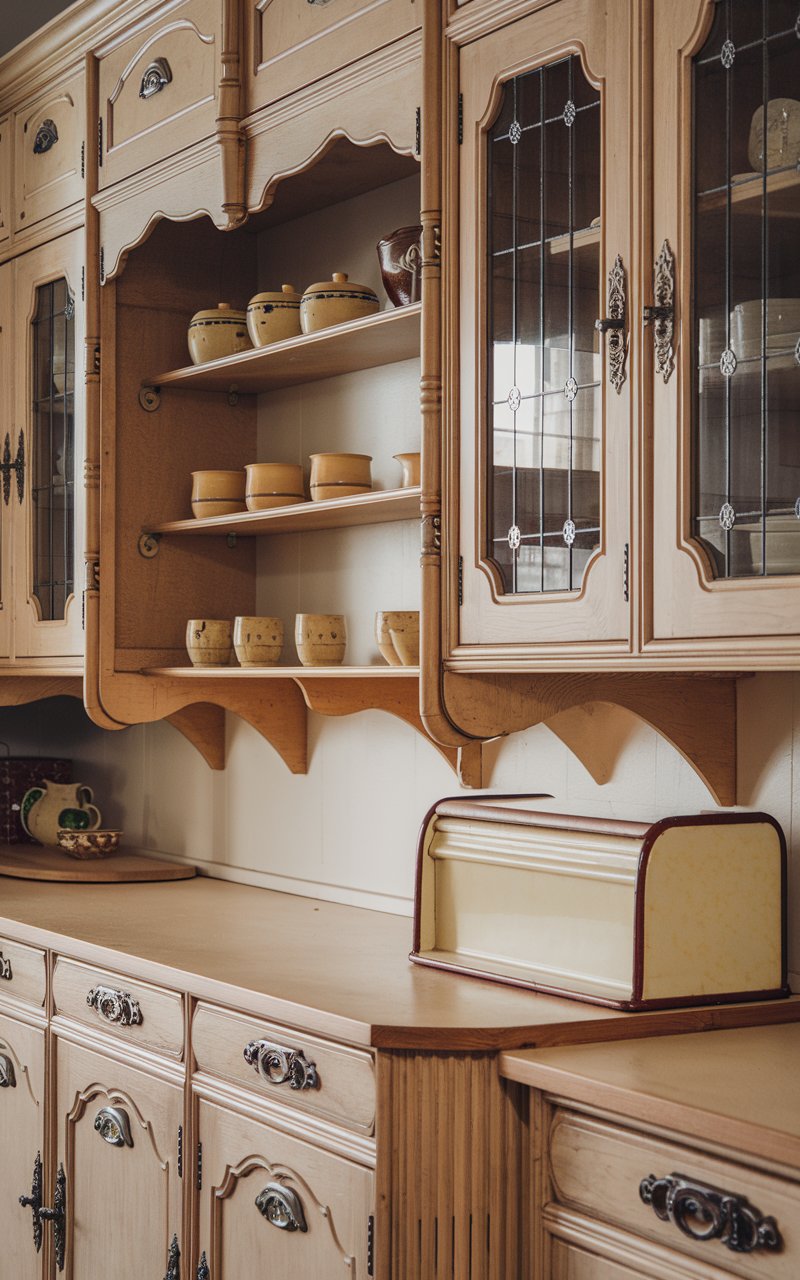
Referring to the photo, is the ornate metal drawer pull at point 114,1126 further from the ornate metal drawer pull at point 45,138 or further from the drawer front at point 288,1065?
the ornate metal drawer pull at point 45,138

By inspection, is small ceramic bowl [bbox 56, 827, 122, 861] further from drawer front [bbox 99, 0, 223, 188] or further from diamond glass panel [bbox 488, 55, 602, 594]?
diamond glass panel [bbox 488, 55, 602, 594]

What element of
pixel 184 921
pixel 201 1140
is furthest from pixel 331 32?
pixel 201 1140

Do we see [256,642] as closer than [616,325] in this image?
No

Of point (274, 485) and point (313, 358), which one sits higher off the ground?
point (313, 358)

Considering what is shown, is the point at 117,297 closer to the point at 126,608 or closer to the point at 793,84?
the point at 126,608

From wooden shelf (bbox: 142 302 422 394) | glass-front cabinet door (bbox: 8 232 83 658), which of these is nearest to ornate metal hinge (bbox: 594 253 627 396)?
wooden shelf (bbox: 142 302 422 394)

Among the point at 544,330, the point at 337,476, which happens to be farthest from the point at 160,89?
the point at 544,330

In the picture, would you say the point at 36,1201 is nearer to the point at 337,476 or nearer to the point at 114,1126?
the point at 114,1126

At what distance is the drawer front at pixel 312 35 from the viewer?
7.30 feet

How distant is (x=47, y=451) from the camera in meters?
3.15

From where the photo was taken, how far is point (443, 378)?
2109mm

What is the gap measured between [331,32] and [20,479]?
1296 mm

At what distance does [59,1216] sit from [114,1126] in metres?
0.28

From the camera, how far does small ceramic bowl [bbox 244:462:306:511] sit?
Result: 2.71 metres
